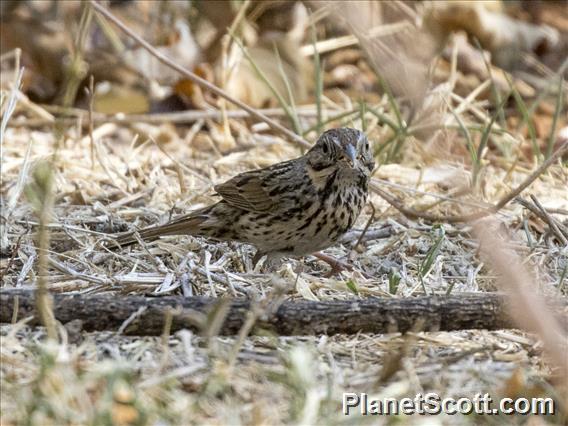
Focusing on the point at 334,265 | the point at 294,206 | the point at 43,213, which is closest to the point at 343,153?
the point at 294,206

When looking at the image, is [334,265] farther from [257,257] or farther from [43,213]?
[43,213]

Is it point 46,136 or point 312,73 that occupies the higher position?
point 312,73

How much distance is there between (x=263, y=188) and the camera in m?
5.03

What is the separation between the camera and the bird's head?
15.3ft

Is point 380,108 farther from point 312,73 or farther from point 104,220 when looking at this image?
point 104,220

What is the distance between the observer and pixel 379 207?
581cm

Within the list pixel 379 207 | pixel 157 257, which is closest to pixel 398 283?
pixel 157 257

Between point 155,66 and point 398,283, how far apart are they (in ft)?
13.2

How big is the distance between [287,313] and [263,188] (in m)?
1.65

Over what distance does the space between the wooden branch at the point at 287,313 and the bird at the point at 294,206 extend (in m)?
1.23

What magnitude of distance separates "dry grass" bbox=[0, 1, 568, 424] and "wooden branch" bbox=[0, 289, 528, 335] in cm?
6

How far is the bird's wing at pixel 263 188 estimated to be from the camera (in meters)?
4.91

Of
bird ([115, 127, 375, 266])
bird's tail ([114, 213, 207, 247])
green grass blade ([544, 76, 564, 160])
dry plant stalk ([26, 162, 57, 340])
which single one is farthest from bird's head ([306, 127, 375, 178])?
dry plant stalk ([26, 162, 57, 340])

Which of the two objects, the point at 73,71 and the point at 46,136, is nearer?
the point at 73,71
